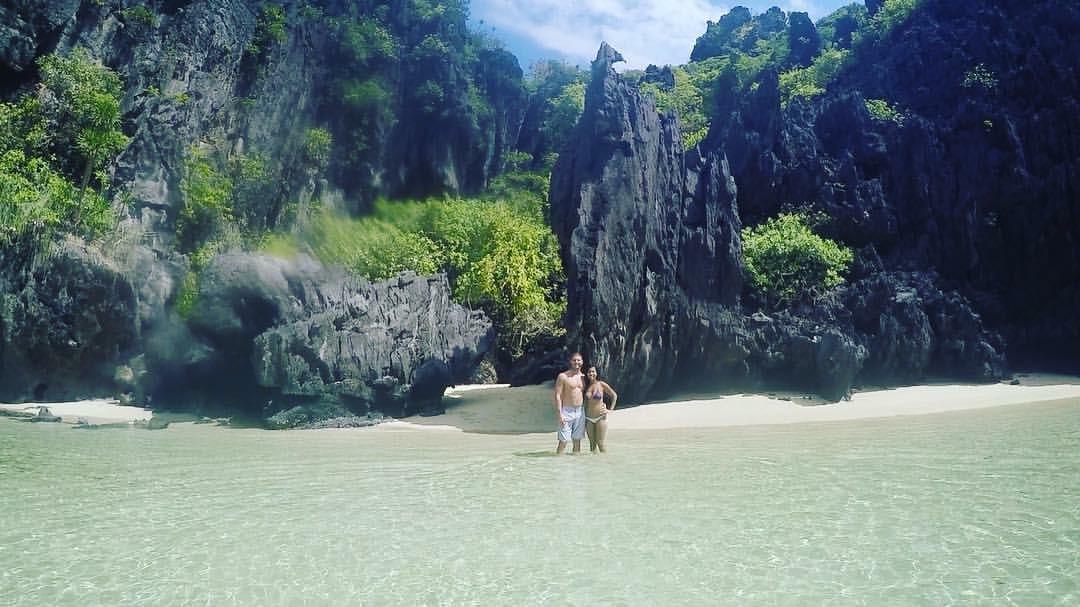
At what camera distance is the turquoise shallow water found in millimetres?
4465

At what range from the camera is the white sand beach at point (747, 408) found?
1486 cm

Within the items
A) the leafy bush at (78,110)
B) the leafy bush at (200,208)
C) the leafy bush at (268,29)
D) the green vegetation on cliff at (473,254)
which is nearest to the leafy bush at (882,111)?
the green vegetation on cliff at (473,254)

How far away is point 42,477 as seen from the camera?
802cm

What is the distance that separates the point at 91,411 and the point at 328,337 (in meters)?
6.55

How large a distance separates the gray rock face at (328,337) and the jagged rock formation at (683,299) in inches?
141

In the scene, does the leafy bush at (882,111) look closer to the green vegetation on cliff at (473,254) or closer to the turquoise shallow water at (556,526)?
the green vegetation on cliff at (473,254)

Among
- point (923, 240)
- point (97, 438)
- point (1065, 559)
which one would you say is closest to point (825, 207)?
point (923, 240)

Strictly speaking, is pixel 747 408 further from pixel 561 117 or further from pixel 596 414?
pixel 561 117

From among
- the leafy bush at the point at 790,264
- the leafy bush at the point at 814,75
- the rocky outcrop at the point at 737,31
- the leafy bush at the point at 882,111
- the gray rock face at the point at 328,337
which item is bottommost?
the gray rock face at the point at 328,337

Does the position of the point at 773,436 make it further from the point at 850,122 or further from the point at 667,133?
the point at 850,122

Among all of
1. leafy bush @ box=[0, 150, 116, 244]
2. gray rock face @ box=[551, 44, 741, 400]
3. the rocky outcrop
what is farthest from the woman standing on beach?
the rocky outcrop

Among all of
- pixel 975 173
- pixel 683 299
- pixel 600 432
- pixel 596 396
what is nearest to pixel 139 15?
pixel 683 299

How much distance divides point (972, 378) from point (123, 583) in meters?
21.5

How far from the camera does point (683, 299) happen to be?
17594mm
